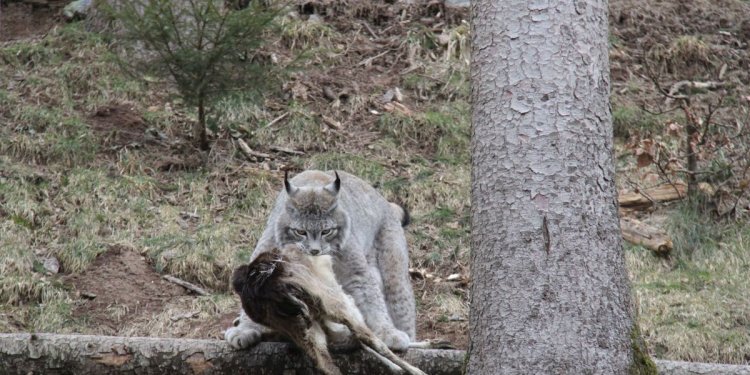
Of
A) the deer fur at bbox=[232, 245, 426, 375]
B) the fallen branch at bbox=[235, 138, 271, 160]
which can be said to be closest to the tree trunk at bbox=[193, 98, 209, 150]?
the fallen branch at bbox=[235, 138, 271, 160]

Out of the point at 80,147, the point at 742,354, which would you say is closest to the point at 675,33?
the point at 742,354

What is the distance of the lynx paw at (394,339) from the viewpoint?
547 centimetres

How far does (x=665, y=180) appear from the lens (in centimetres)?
895

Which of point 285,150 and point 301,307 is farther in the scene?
point 285,150

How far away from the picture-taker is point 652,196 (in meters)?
9.05

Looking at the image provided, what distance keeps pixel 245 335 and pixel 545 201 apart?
6.99 ft

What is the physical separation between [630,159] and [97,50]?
6.22 m

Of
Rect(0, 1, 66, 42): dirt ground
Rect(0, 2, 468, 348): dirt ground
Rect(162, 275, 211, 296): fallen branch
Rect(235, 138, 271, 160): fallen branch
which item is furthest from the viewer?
Rect(0, 1, 66, 42): dirt ground

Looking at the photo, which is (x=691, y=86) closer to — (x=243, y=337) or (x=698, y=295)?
(x=698, y=295)

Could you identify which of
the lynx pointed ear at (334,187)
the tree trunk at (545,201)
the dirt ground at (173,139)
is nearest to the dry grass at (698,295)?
the dirt ground at (173,139)

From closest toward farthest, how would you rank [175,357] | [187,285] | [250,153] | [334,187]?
[175,357] → [334,187] → [187,285] → [250,153]

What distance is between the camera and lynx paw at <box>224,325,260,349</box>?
5.07 meters

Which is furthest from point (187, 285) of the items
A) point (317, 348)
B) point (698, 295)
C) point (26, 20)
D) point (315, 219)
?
point (26, 20)

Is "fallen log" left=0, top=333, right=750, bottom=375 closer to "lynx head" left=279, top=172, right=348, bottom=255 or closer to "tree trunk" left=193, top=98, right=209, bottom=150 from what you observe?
"lynx head" left=279, top=172, right=348, bottom=255
